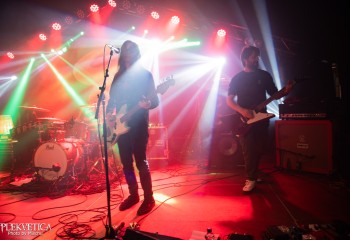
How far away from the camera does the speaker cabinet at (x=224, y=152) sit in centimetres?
509

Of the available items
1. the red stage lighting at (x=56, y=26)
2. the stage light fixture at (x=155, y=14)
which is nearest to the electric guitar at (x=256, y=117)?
the stage light fixture at (x=155, y=14)

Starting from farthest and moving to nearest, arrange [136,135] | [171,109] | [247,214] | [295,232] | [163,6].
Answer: [171,109]
[163,6]
[136,135]
[247,214]
[295,232]

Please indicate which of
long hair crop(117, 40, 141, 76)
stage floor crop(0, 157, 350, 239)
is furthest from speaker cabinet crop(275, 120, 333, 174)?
long hair crop(117, 40, 141, 76)

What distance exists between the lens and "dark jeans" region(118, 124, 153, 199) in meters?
2.96

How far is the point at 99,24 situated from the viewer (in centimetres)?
609

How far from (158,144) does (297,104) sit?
3.57 metres

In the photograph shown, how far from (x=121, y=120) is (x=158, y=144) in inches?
133

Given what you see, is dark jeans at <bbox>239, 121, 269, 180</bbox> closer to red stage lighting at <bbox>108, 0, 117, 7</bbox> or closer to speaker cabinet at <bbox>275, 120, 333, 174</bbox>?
speaker cabinet at <bbox>275, 120, 333, 174</bbox>

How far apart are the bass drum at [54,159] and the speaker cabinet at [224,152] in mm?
3030

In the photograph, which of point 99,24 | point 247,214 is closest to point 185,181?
point 247,214

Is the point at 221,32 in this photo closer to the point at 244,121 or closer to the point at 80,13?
the point at 244,121

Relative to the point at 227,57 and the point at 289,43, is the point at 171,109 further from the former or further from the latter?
the point at 289,43

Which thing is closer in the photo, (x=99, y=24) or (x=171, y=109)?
(x=99, y=24)

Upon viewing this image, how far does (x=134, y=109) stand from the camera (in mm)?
2943
